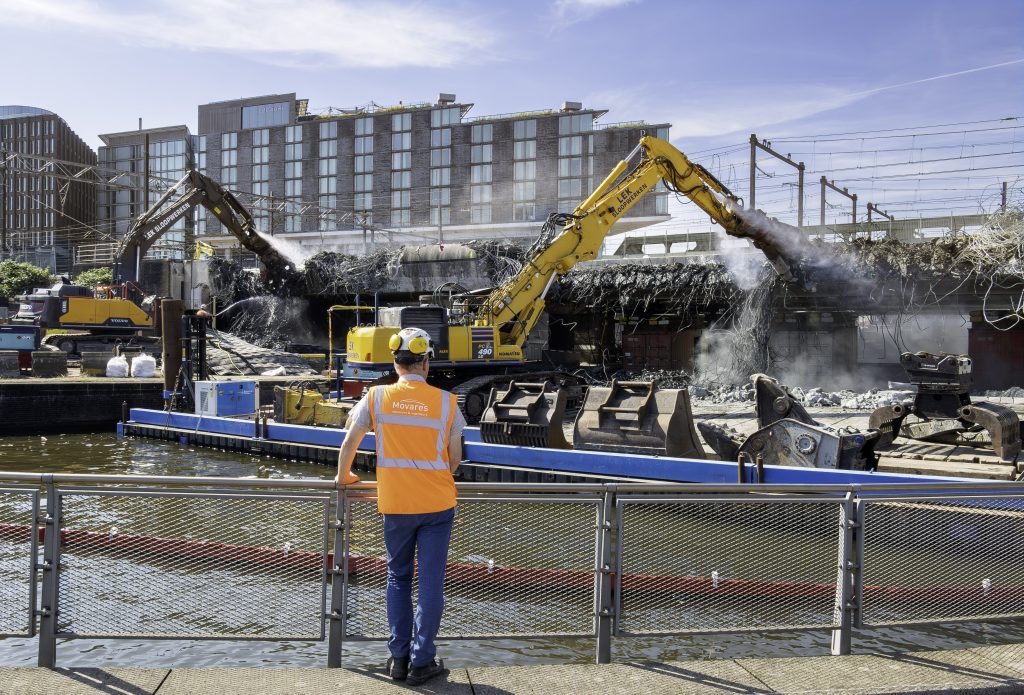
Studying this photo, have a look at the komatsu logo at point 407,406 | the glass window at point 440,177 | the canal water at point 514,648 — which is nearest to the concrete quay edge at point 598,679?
the komatsu logo at point 407,406

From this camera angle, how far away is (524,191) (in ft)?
251

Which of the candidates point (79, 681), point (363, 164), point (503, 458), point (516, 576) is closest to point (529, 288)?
point (503, 458)

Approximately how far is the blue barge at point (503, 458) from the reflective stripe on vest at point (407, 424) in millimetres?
3354

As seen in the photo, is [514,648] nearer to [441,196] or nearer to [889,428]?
[889,428]

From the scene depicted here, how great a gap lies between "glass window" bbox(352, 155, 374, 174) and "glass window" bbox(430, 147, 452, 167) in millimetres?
6220

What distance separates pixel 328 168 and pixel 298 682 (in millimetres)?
81702

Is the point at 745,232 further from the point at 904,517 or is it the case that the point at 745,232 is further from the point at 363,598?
the point at 363,598

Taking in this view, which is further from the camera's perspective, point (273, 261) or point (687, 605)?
point (273, 261)

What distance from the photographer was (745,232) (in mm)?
22281

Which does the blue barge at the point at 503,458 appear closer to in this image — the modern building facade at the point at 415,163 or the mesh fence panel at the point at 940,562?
the mesh fence panel at the point at 940,562

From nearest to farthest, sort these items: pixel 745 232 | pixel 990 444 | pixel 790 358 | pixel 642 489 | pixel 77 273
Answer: pixel 642 489 → pixel 990 444 → pixel 745 232 → pixel 790 358 → pixel 77 273

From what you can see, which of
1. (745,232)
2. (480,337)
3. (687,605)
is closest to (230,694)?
(687,605)

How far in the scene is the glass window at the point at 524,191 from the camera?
250 feet

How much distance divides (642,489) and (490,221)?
76024 millimetres
